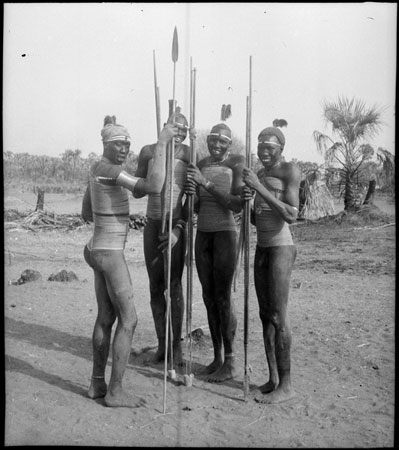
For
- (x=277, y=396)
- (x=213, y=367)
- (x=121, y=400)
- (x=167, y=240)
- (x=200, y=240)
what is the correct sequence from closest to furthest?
(x=121, y=400)
(x=277, y=396)
(x=167, y=240)
(x=200, y=240)
(x=213, y=367)

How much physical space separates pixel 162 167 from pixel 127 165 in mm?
6159

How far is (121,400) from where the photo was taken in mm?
5090

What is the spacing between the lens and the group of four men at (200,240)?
496cm

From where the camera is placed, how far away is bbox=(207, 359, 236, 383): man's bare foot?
5.86m

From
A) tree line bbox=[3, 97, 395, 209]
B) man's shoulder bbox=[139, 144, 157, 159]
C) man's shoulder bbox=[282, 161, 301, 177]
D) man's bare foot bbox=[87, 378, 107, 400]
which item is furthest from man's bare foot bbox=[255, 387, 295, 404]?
tree line bbox=[3, 97, 395, 209]

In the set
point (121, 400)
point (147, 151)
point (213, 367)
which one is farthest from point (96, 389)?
point (147, 151)

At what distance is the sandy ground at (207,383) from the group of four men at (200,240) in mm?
279

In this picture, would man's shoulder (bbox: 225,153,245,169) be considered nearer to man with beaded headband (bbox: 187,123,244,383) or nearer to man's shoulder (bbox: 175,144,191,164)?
man with beaded headband (bbox: 187,123,244,383)

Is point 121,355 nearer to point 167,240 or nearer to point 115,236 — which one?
point 115,236

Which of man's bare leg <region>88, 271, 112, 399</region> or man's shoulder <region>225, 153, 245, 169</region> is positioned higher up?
man's shoulder <region>225, 153, 245, 169</region>

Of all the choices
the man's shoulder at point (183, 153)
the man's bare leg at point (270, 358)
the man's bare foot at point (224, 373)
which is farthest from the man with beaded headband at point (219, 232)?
the man's bare leg at point (270, 358)

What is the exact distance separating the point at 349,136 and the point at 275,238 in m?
5.29

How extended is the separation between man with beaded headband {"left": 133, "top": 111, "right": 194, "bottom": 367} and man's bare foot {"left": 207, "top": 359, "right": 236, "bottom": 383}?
48 cm

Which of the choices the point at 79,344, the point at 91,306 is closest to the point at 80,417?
the point at 79,344
